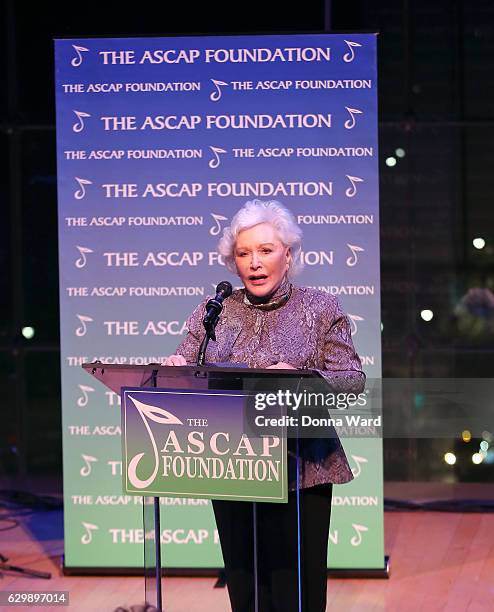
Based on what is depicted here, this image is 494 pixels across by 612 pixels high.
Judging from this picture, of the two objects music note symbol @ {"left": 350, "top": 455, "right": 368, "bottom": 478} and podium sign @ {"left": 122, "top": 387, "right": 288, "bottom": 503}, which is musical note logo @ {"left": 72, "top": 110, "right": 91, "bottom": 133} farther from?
podium sign @ {"left": 122, "top": 387, "right": 288, "bottom": 503}

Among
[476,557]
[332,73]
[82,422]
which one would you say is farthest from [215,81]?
[476,557]

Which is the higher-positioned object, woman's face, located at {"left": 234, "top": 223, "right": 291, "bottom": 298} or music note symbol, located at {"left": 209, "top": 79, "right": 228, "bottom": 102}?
music note symbol, located at {"left": 209, "top": 79, "right": 228, "bottom": 102}

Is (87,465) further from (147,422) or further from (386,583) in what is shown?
(147,422)

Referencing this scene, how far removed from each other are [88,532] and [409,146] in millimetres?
3473

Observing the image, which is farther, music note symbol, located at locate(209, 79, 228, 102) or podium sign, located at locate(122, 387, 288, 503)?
music note symbol, located at locate(209, 79, 228, 102)

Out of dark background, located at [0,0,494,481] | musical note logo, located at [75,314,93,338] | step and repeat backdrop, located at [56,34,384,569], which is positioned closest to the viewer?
step and repeat backdrop, located at [56,34,384,569]

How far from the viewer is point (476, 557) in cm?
532

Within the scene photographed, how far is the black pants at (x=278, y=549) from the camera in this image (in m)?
3.07

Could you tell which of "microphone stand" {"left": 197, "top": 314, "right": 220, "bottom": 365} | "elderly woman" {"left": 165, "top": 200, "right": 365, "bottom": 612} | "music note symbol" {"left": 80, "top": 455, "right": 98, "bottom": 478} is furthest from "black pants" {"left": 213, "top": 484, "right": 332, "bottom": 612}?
"music note symbol" {"left": 80, "top": 455, "right": 98, "bottom": 478}

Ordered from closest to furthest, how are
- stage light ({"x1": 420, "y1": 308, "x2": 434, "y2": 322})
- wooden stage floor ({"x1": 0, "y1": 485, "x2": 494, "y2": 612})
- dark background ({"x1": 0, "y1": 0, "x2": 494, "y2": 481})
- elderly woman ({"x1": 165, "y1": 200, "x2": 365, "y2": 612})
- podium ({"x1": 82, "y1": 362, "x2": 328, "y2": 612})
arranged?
podium ({"x1": 82, "y1": 362, "x2": 328, "y2": 612}), elderly woman ({"x1": 165, "y1": 200, "x2": 365, "y2": 612}), wooden stage floor ({"x1": 0, "y1": 485, "x2": 494, "y2": 612}), dark background ({"x1": 0, "y1": 0, "x2": 494, "y2": 481}), stage light ({"x1": 420, "y1": 308, "x2": 434, "y2": 322})

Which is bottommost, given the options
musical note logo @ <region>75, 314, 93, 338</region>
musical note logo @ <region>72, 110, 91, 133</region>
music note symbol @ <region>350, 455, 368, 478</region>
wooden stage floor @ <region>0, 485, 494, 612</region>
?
wooden stage floor @ <region>0, 485, 494, 612</region>

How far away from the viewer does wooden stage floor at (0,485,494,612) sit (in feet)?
14.9

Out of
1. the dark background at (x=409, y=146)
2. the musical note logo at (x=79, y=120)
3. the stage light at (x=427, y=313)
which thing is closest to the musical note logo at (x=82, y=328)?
the musical note logo at (x=79, y=120)

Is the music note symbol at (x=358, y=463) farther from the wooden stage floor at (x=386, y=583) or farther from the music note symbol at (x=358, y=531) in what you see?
the wooden stage floor at (x=386, y=583)
